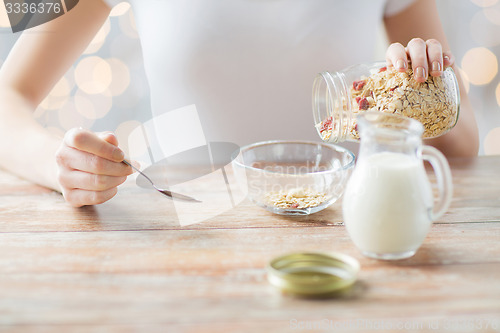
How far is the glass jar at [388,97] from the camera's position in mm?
728

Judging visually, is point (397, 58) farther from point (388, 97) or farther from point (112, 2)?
point (112, 2)

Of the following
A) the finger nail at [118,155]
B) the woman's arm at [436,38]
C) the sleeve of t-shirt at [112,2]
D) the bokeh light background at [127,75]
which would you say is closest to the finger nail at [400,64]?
the woman's arm at [436,38]

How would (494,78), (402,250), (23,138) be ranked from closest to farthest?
(402,250) → (23,138) → (494,78)

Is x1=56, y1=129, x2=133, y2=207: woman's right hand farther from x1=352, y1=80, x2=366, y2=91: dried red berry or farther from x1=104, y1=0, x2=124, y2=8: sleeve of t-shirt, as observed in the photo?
x1=104, y1=0, x2=124, y2=8: sleeve of t-shirt

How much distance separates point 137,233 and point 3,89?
1.95 feet

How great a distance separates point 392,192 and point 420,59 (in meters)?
0.25

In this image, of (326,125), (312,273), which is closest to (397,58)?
(326,125)

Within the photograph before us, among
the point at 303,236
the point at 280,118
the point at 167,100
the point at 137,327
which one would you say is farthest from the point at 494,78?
the point at 137,327

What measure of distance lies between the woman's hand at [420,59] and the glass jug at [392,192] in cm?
15

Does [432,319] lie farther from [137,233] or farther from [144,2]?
[144,2]

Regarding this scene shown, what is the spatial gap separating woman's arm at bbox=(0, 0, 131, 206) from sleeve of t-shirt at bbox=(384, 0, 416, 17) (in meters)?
0.66

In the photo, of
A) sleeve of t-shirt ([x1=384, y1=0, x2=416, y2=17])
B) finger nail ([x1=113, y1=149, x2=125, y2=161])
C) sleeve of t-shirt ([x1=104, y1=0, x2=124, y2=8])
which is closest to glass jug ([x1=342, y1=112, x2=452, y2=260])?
finger nail ([x1=113, y1=149, x2=125, y2=161])

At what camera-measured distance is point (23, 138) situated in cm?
98

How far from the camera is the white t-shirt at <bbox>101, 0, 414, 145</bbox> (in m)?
1.18
